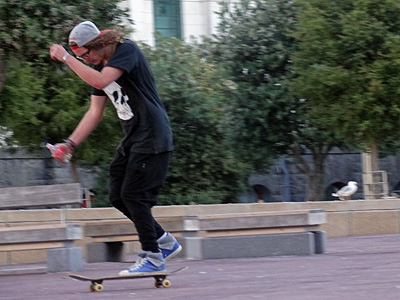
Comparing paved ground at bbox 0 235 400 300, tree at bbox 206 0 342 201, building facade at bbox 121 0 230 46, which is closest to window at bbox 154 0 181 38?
building facade at bbox 121 0 230 46

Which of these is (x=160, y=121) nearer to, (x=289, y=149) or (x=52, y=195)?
(x=52, y=195)

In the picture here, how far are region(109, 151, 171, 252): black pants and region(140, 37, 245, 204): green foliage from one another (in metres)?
14.7

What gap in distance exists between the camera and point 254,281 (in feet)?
21.0

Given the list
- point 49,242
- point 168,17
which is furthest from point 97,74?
point 168,17

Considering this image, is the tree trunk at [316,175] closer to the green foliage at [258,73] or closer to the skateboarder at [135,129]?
the green foliage at [258,73]

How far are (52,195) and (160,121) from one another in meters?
3.05

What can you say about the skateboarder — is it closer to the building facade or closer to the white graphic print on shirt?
the white graphic print on shirt

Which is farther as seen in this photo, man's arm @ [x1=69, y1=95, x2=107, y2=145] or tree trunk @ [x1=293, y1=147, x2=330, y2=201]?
tree trunk @ [x1=293, y1=147, x2=330, y2=201]

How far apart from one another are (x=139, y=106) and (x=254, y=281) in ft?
5.06

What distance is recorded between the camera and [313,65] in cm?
1780

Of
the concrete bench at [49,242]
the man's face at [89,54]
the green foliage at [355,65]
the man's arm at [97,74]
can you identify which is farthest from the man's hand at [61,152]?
the green foliage at [355,65]

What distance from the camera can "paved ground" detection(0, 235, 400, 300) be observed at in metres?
5.54

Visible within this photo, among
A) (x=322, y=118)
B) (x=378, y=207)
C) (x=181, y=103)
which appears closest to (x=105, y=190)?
(x=181, y=103)

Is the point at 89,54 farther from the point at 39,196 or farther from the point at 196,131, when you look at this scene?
the point at 196,131
